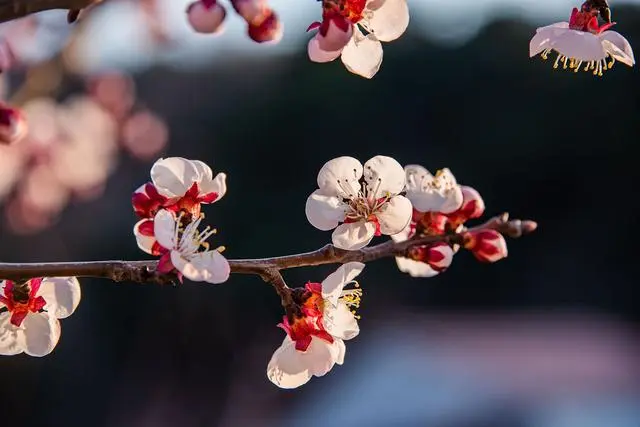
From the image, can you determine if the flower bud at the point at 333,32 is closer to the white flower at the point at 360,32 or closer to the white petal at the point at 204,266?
the white flower at the point at 360,32

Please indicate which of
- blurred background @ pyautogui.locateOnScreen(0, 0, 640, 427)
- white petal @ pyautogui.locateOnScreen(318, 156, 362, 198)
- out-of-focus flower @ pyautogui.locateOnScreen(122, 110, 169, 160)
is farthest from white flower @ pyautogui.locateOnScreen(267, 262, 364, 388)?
blurred background @ pyautogui.locateOnScreen(0, 0, 640, 427)

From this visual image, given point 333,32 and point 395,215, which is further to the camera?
point 395,215

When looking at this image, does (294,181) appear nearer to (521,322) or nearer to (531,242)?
(531,242)

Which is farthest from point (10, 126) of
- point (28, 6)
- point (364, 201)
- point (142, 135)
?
point (142, 135)

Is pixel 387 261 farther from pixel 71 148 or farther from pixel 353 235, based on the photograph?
pixel 353 235

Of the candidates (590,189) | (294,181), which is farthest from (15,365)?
(590,189)

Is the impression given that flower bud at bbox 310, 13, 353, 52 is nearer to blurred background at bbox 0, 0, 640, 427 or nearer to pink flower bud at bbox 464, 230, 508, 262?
pink flower bud at bbox 464, 230, 508, 262

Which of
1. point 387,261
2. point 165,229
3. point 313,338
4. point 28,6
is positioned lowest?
point 387,261
